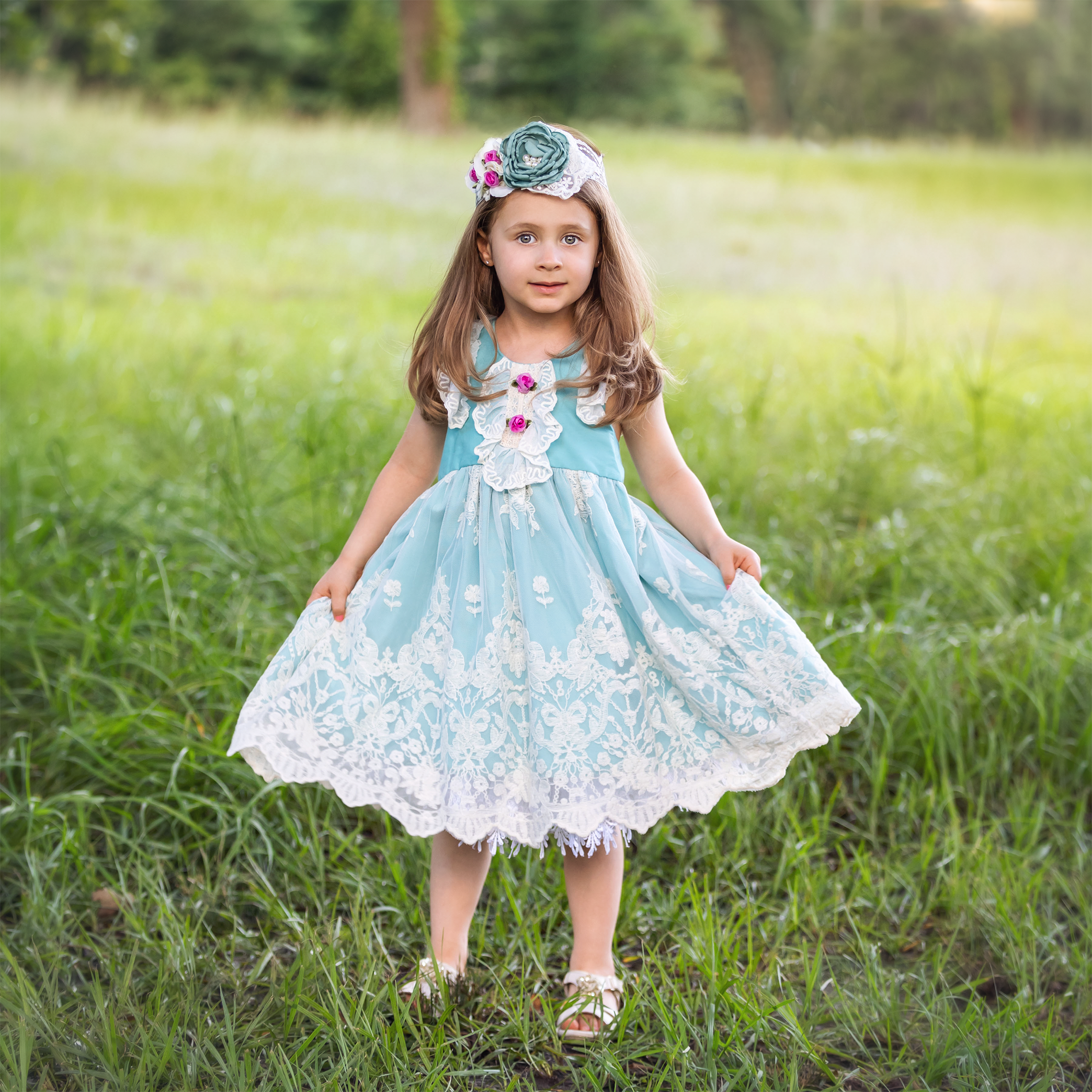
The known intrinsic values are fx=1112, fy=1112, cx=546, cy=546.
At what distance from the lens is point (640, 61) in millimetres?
11594

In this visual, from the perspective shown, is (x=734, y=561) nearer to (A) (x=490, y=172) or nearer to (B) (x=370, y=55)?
(A) (x=490, y=172)

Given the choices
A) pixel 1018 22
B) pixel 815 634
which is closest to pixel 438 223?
pixel 815 634

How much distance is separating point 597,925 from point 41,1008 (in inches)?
35.7

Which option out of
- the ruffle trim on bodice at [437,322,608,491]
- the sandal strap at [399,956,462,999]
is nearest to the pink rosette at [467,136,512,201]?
the ruffle trim on bodice at [437,322,608,491]

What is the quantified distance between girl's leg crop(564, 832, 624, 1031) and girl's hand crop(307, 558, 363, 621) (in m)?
0.58

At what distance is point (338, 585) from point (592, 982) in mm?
797

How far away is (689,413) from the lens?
13.8 feet

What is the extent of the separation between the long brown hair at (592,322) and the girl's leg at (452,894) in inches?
29.8

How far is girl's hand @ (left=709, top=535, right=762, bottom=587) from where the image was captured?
180 centimetres

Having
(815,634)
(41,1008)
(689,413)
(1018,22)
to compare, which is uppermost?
(1018,22)

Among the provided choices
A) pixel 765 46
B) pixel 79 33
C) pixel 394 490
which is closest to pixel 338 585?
pixel 394 490

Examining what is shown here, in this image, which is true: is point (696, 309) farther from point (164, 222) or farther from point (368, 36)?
point (368, 36)
